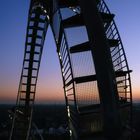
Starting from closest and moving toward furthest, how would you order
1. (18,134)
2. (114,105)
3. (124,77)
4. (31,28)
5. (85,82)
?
(114,105) < (85,82) < (124,77) < (31,28) < (18,134)

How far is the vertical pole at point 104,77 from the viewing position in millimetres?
9062

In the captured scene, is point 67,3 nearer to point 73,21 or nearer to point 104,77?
point 73,21

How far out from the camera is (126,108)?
40.6 feet

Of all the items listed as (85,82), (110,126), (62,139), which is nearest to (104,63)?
(110,126)

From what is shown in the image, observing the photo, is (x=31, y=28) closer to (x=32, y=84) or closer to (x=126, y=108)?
(x=32, y=84)

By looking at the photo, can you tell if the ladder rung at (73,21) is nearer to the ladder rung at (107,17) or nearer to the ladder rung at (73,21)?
the ladder rung at (73,21)

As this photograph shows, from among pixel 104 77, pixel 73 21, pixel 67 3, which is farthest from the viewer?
pixel 67 3

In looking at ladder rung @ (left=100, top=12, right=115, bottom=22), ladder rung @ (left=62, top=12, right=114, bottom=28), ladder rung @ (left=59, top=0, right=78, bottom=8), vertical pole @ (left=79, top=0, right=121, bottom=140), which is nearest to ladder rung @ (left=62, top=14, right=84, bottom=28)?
ladder rung @ (left=62, top=12, right=114, bottom=28)

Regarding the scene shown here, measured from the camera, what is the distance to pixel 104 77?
912 cm

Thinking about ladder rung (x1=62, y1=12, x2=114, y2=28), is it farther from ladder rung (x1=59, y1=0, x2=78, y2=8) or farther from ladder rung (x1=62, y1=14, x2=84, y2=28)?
ladder rung (x1=59, y1=0, x2=78, y2=8)

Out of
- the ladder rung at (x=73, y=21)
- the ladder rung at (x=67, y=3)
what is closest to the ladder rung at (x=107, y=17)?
the ladder rung at (x=73, y=21)

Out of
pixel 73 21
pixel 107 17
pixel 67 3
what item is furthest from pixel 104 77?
pixel 67 3

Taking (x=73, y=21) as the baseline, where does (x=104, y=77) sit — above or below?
below

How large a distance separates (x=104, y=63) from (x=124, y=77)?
12.8 ft
